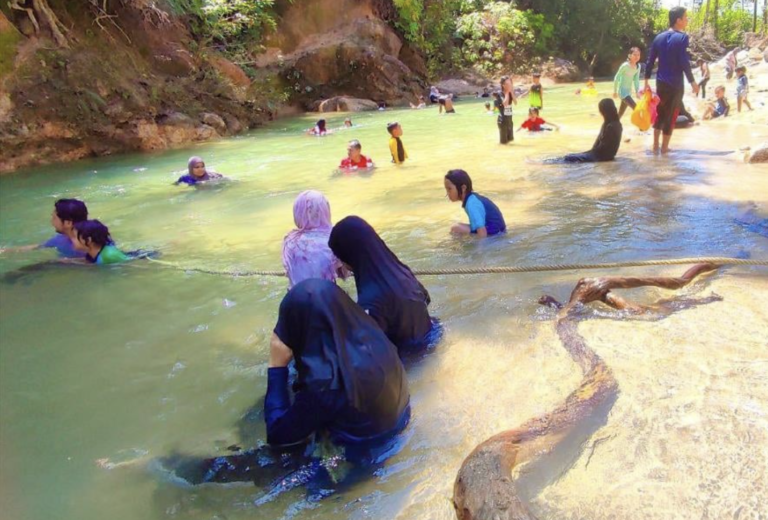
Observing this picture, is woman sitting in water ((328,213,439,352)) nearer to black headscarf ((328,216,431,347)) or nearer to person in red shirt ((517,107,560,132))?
black headscarf ((328,216,431,347))

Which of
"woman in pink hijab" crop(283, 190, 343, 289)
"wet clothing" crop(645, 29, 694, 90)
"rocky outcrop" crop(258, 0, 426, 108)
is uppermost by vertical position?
"rocky outcrop" crop(258, 0, 426, 108)

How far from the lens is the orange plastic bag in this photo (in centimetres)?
939

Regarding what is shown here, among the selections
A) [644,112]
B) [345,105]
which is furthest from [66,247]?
[345,105]

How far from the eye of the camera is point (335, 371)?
106 inches

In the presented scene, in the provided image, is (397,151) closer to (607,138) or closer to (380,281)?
(607,138)

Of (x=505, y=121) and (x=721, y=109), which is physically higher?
(x=505, y=121)

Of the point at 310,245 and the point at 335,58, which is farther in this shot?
the point at 335,58

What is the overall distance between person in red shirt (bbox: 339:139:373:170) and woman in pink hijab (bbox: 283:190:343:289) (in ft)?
21.2

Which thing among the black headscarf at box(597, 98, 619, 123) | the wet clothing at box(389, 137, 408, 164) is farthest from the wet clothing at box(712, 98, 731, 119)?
the wet clothing at box(389, 137, 408, 164)

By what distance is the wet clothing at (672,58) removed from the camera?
8.36 m

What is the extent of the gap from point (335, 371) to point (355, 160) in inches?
315

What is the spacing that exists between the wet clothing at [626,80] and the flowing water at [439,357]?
3.78 m

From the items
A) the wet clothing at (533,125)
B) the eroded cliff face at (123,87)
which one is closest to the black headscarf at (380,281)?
the wet clothing at (533,125)

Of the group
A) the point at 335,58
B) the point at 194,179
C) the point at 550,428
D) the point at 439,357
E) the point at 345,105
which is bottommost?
the point at 439,357
